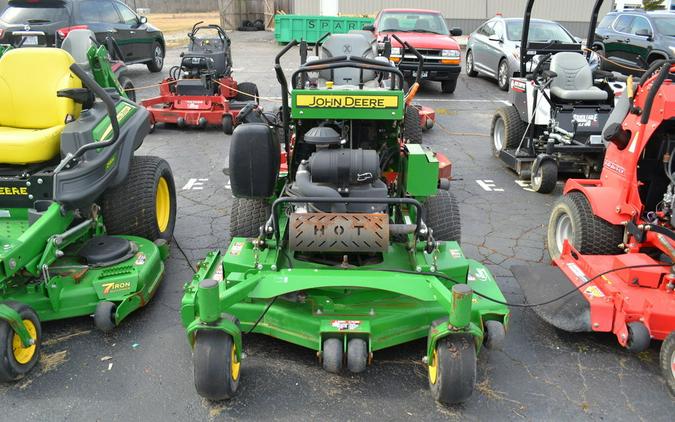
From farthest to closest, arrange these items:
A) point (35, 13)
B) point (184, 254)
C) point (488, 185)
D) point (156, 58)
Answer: point (156, 58), point (35, 13), point (488, 185), point (184, 254)

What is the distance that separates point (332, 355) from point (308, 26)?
1778cm

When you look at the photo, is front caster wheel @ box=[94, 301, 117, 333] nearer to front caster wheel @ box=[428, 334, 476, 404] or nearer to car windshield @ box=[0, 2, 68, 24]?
front caster wheel @ box=[428, 334, 476, 404]

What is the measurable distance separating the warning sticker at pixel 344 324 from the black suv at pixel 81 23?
855 cm

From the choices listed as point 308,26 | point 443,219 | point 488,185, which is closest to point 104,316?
point 443,219

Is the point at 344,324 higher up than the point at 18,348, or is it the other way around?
the point at 344,324

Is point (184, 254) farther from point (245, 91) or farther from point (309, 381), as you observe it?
Result: point (245, 91)

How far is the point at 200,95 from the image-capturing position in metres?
8.91

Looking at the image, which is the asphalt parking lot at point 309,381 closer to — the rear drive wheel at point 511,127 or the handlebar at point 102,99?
the handlebar at point 102,99

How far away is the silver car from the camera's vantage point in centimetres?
1180

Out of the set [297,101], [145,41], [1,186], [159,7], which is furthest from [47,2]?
[159,7]

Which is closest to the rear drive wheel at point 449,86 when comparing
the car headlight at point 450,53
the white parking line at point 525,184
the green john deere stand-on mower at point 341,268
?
the car headlight at point 450,53

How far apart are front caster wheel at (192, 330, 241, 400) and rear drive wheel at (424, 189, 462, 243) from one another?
1.86 metres

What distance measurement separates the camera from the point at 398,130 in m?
3.99

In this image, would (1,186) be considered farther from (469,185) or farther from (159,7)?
(159,7)
